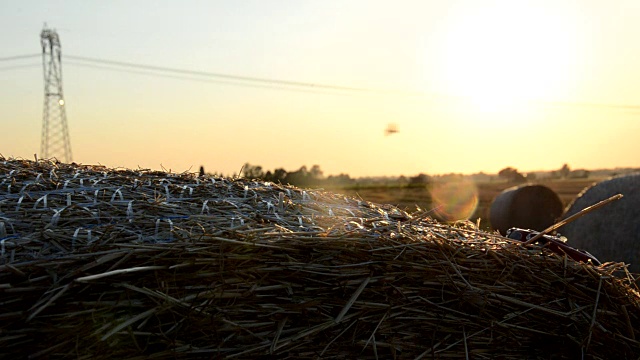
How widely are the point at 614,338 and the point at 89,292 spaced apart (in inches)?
96.5

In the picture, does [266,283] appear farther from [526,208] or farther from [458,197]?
[458,197]

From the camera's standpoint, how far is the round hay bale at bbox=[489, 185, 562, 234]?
17.5 meters

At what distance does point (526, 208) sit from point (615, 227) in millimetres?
8138

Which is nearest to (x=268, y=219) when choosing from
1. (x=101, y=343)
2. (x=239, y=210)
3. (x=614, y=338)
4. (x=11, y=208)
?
(x=239, y=210)

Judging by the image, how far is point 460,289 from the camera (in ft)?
9.83

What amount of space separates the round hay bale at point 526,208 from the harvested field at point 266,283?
1438 cm

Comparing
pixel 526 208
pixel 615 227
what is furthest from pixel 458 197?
pixel 615 227

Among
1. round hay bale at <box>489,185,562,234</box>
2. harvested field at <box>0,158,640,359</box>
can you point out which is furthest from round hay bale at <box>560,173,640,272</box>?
round hay bale at <box>489,185,562,234</box>

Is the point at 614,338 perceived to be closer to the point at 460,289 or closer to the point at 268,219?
the point at 460,289

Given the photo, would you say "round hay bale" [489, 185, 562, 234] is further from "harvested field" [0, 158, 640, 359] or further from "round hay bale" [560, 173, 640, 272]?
"harvested field" [0, 158, 640, 359]

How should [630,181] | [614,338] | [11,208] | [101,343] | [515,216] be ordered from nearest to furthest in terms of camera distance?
[101,343] < [11,208] < [614,338] < [630,181] < [515,216]

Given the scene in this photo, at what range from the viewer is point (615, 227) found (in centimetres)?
961

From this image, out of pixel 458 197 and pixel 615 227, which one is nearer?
pixel 615 227

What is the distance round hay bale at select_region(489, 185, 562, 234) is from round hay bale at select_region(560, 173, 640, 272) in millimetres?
6804
